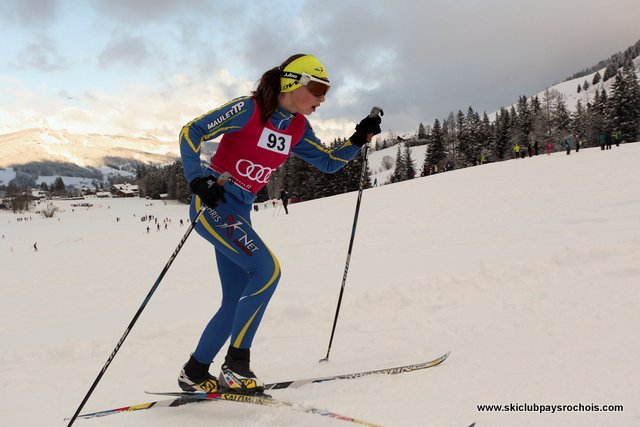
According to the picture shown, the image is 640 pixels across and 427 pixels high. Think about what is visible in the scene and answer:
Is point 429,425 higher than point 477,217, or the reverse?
point 477,217

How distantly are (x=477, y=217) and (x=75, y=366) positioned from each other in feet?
36.4

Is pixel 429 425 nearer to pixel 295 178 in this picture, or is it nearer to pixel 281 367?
pixel 281 367

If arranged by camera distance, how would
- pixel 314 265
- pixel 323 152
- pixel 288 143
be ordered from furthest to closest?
1. pixel 314 265
2. pixel 323 152
3. pixel 288 143

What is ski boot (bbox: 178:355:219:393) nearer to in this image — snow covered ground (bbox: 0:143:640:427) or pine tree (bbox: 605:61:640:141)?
snow covered ground (bbox: 0:143:640:427)

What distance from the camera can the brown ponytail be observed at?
302cm

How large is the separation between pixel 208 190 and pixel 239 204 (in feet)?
1.51

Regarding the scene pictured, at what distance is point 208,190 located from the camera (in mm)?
2762

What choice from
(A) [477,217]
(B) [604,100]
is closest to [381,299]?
(A) [477,217]

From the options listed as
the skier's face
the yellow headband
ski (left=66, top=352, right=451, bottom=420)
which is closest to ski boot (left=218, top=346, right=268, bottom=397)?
ski (left=66, top=352, right=451, bottom=420)

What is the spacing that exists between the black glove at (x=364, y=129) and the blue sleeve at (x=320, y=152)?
62 millimetres

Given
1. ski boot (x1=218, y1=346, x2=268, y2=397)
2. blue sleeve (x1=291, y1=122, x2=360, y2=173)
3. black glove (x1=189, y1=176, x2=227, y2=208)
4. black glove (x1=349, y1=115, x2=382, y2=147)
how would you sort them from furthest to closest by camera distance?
1. black glove (x1=349, y1=115, x2=382, y2=147)
2. blue sleeve (x1=291, y1=122, x2=360, y2=173)
3. ski boot (x1=218, y1=346, x2=268, y2=397)
4. black glove (x1=189, y1=176, x2=227, y2=208)

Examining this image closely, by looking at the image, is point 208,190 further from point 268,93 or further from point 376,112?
point 376,112

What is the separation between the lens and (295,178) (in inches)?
2411

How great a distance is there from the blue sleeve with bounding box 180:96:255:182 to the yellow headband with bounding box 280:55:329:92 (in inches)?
11.3
